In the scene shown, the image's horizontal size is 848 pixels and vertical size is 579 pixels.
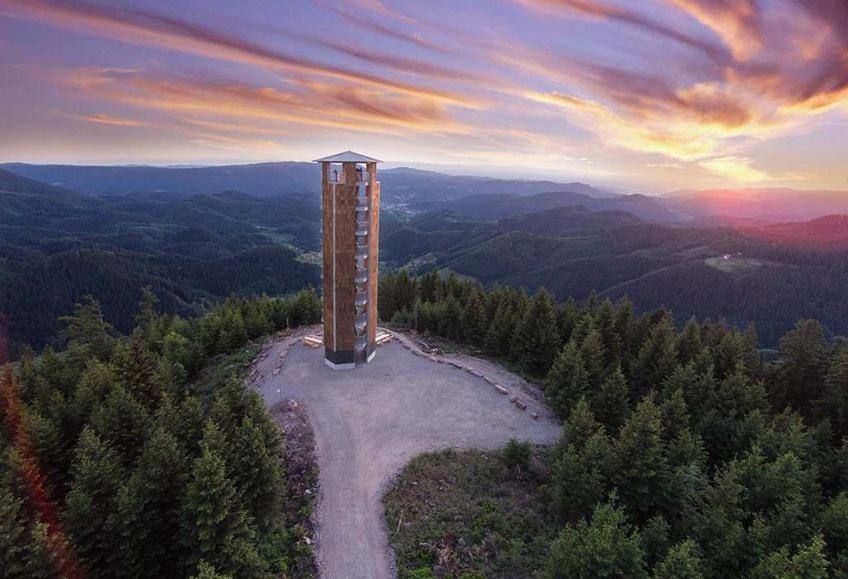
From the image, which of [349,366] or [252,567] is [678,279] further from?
[252,567]

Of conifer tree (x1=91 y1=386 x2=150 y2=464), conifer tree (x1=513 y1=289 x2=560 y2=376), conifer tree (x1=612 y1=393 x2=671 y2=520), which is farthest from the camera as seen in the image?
conifer tree (x1=513 y1=289 x2=560 y2=376)

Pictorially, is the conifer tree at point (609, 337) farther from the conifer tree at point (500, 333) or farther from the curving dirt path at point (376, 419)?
the curving dirt path at point (376, 419)

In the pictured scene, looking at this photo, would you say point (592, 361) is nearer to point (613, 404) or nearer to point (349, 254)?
point (613, 404)

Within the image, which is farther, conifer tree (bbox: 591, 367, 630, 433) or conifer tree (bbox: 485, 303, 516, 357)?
conifer tree (bbox: 485, 303, 516, 357)

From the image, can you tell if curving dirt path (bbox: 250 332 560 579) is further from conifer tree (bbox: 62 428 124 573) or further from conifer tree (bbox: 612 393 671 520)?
conifer tree (bbox: 62 428 124 573)

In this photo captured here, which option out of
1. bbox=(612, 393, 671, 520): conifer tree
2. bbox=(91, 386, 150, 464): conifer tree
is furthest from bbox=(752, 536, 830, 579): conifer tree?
bbox=(91, 386, 150, 464): conifer tree

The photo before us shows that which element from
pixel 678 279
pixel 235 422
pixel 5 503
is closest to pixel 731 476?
pixel 235 422
